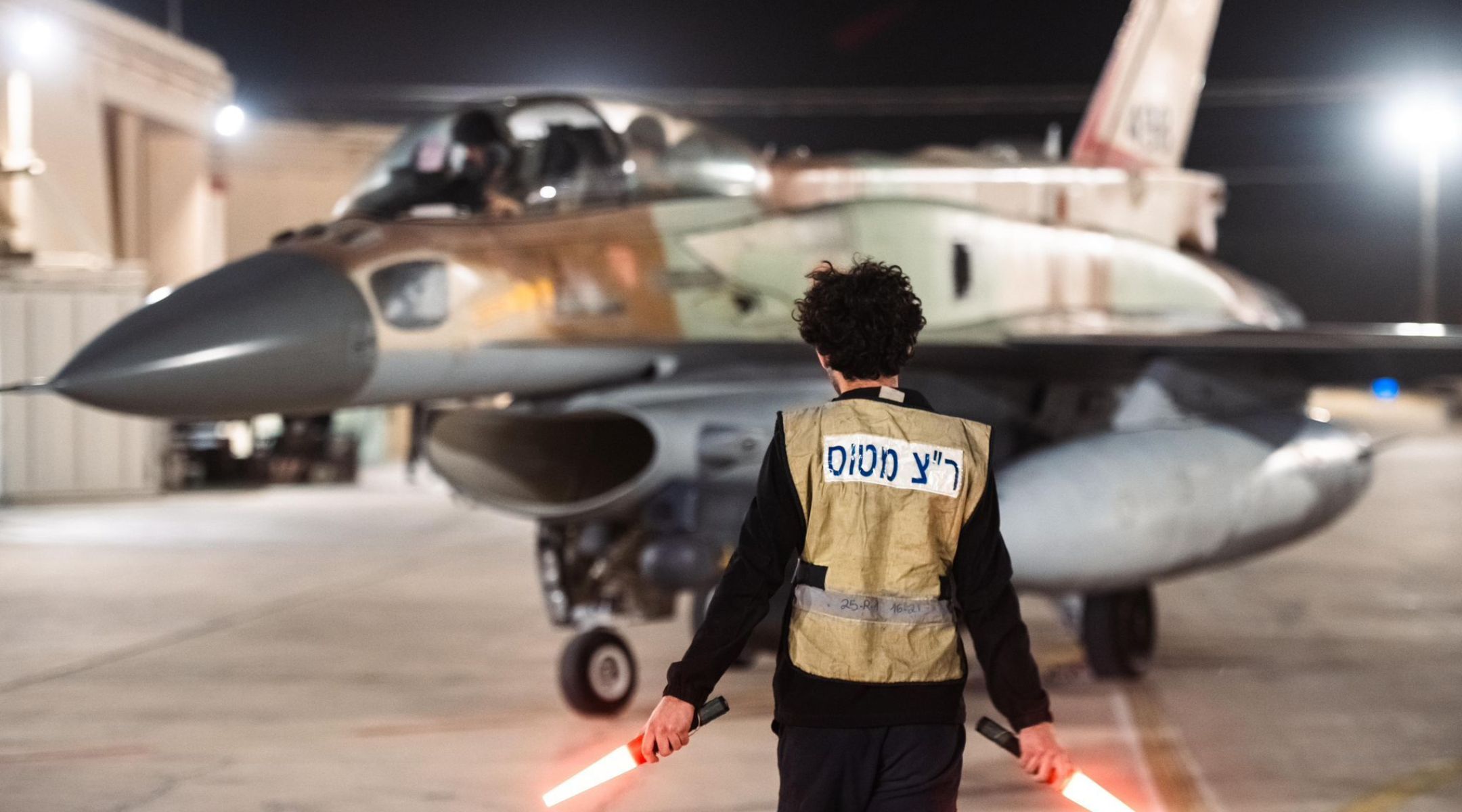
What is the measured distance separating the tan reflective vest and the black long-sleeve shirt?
0.03m

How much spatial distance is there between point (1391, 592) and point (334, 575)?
27.1 ft

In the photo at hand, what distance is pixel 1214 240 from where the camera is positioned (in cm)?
1068

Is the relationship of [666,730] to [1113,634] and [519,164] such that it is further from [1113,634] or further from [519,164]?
[1113,634]

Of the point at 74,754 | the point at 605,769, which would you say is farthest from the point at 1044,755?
the point at 74,754

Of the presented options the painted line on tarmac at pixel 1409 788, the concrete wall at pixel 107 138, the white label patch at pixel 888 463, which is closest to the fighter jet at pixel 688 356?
the painted line on tarmac at pixel 1409 788

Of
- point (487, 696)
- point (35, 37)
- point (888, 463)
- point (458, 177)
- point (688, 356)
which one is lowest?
point (487, 696)

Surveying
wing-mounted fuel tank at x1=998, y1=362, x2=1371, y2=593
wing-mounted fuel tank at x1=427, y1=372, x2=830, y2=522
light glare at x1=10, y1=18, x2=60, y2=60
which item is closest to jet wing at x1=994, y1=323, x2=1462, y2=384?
wing-mounted fuel tank at x1=998, y1=362, x2=1371, y2=593

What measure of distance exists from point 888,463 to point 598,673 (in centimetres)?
453

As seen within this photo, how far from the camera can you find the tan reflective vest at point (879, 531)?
320 centimetres

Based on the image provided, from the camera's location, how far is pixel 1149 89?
1187 centimetres

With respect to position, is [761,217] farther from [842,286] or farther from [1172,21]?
[1172,21]

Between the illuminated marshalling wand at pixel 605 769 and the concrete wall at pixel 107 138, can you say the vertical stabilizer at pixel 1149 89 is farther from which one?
the concrete wall at pixel 107 138

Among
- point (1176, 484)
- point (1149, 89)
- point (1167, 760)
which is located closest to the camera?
point (1167, 760)

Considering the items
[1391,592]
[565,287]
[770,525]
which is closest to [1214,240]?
[1391,592]
